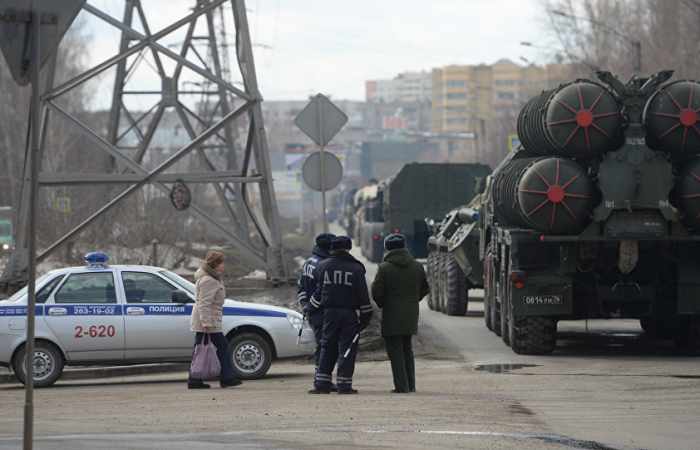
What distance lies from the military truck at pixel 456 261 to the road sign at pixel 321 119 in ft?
15.8

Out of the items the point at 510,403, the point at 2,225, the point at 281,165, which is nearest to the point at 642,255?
the point at 510,403

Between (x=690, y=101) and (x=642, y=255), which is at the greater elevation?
(x=690, y=101)

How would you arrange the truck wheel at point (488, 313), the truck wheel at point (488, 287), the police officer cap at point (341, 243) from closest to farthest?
the police officer cap at point (341, 243) → the truck wheel at point (488, 287) → the truck wheel at point (488, 313)

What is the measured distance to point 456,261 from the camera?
25266 mm

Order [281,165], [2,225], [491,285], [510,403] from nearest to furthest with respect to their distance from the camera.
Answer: [510,403] → [491,285] → [2,225] → [281,165]

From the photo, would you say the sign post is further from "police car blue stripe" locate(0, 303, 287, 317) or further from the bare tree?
the bare tree

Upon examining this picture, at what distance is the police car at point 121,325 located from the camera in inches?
624

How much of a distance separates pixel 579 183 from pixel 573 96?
103 centimetres

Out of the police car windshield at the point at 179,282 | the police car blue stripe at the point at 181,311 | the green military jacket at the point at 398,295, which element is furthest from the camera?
the police car windshield at the point at 179,282

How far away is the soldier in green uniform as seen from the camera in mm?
14188

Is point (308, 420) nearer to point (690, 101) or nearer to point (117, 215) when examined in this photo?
point (690, 101)

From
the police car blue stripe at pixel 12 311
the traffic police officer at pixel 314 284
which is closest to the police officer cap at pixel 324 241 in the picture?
the traffic police officer at pixel 314 284

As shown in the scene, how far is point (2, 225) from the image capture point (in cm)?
4275

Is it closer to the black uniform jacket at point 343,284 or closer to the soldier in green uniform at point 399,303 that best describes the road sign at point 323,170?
the soldier in green uniform at point 399,303
